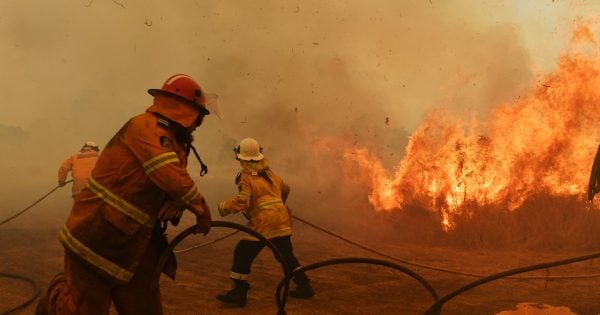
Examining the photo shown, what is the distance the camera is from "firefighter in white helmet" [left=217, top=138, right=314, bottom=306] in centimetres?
472

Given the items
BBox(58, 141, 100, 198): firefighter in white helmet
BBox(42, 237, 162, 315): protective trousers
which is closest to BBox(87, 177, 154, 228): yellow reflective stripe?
BBox(42, 237, 162, 315): protective trousers

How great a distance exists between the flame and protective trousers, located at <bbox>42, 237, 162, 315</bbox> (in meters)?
6.87

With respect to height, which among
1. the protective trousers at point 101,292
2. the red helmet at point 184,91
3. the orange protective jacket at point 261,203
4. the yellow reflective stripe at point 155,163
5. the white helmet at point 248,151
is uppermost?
the red helmet at point 184,91

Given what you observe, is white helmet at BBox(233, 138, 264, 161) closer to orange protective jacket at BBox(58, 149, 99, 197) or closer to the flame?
orange protective jacket at BBox(58, 149, 99, 197)

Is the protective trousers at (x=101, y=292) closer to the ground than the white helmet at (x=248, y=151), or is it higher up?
closer to the ground

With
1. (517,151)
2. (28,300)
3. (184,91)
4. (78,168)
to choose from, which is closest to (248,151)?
(184,91)

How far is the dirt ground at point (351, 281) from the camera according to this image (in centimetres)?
471

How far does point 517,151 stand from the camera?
8.66 meters

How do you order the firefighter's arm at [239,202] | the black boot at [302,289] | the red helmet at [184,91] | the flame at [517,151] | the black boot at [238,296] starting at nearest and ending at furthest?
1. the red helmet at [184,91]
2. the firefighter's arm at [239,202]
3. the black boot at [238,296]
4. the black boot at [302,289]
5. the flame at [517,151]

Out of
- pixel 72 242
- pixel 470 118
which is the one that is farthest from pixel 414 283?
pixel 470 118

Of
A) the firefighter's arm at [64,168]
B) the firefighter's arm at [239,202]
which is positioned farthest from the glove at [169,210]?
the firefighter's arm at [64,168]

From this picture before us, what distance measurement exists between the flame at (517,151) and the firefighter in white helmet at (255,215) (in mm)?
4748

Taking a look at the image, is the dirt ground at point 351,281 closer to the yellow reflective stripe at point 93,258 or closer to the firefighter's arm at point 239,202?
the firefighter's arm at point 239,202

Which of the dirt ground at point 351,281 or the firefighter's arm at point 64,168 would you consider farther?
the firefighter's arm at point 64,168
